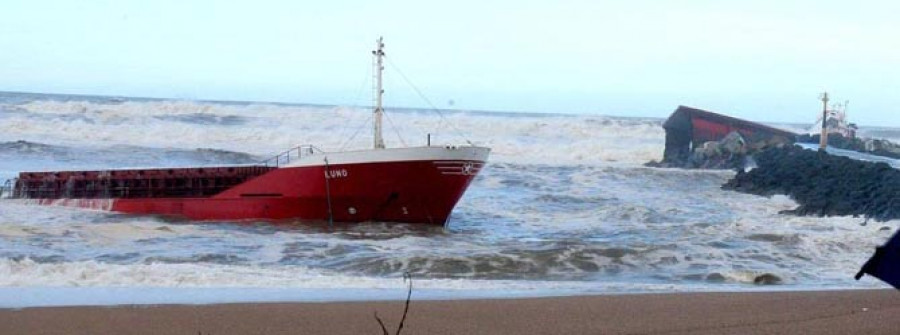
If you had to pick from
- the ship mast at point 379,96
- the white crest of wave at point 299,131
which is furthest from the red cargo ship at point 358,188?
the white crest of wave at point 299,131

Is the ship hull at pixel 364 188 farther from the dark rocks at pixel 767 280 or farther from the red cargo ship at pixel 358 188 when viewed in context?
the dark rocks at pixel 767 280

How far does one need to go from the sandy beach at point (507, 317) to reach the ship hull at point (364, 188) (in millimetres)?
9565

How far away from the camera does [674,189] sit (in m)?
30.2

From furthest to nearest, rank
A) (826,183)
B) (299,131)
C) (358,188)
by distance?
(299,131) < (826,183) < (358,188)

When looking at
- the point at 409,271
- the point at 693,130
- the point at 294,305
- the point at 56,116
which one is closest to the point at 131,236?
the point at 409,271

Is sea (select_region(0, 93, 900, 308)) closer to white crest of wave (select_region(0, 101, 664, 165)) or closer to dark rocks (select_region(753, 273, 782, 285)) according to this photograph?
dark rocks (select_region(753, 273, 782, 285))

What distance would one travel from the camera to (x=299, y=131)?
6219 centimetres

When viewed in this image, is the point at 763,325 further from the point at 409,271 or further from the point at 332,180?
the point at 332,180

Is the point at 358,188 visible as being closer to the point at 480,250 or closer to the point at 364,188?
the point at 364,188

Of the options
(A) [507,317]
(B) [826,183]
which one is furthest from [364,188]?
(B) [826,183]

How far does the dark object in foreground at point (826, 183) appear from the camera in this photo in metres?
21.1

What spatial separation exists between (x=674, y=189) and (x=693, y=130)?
14.6 meters

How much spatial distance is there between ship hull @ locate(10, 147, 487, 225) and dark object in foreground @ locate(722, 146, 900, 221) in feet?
25.7

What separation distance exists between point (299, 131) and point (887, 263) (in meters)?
58.4
